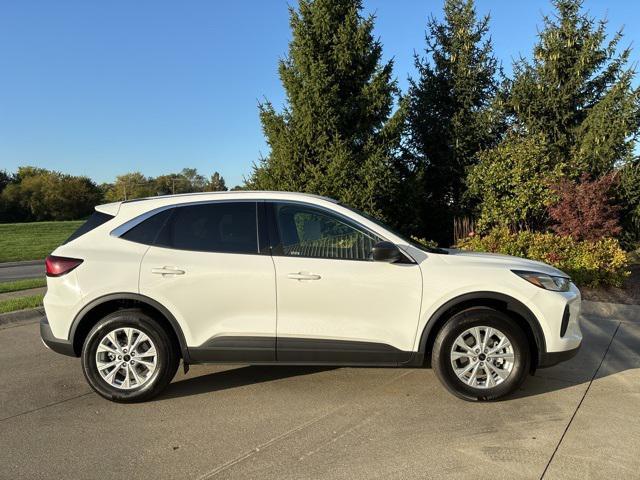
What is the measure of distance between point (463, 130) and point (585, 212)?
145 inches

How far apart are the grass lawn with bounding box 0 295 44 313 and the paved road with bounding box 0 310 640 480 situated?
2.71 meters

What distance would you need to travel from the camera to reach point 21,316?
7.29 meters

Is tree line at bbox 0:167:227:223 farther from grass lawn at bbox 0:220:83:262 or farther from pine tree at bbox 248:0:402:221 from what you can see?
pine tree at bbox 248:0:402:221

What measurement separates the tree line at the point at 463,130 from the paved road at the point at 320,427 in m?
6.19

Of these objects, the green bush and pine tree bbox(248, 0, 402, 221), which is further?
pine tree bbox(248, 0, 402, 221)

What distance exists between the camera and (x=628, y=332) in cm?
641

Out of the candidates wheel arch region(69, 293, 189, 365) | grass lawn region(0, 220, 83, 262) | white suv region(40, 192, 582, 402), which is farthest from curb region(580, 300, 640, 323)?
grass lawn region(0, 220, 83, 262)

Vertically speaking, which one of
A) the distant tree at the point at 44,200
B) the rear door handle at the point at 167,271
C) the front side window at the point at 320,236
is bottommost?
the rear door handle at the point at 167,271

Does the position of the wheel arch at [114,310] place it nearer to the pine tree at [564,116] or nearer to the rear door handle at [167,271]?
the rear door handle at [167,271]

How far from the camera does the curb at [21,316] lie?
7.08 meters

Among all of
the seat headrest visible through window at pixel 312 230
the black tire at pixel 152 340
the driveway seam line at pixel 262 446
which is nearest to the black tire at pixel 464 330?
the driveway seam line at pixel 262 446

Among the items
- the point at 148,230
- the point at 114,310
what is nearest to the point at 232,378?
the point at 114,310

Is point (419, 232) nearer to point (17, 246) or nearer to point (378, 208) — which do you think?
point (378, 208)

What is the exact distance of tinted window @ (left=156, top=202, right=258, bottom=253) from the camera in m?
4.21
